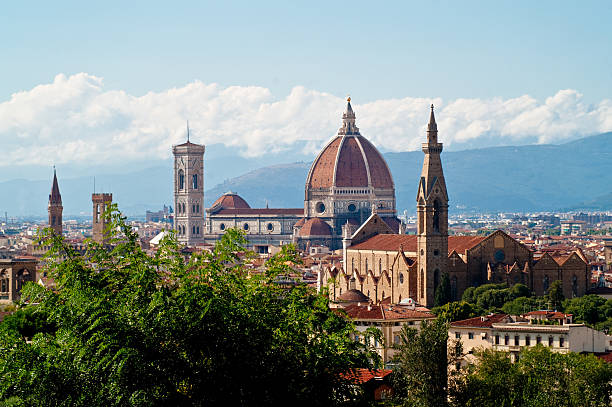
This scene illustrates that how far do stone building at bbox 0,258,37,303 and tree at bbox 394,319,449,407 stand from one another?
48320 mm

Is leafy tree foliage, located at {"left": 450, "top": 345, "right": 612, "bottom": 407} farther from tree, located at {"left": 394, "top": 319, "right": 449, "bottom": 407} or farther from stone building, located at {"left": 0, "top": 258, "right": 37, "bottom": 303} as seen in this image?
stone building, located at {"left": 0, "top": 258, "right": 37, "bottom": 303}

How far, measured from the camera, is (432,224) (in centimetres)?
8638

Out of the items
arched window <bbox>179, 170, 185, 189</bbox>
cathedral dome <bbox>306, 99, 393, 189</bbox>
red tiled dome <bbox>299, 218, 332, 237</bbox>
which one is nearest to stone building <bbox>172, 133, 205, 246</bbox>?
arched window <bbox>179, 170, 185, 189</bbox>

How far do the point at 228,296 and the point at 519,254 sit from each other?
63103 mm

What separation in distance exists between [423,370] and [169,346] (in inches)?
736

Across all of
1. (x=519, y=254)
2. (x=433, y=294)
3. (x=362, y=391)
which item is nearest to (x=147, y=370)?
(x=362, y=391)

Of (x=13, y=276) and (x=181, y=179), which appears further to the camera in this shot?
(x=181, y=179)

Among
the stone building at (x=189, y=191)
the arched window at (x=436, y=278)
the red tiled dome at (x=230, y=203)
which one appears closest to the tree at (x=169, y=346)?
the arched window at (x=436, y=278)

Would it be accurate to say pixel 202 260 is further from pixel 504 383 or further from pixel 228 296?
pixel 504 383

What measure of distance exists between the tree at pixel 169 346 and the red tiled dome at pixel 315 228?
12803 cm

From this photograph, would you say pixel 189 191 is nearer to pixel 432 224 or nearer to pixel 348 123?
pixel 348 123

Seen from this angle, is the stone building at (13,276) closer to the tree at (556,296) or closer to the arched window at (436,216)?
the arched window at (436,216)

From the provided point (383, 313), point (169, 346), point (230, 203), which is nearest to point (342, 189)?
point (230, 203)

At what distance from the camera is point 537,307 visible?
7406cm
